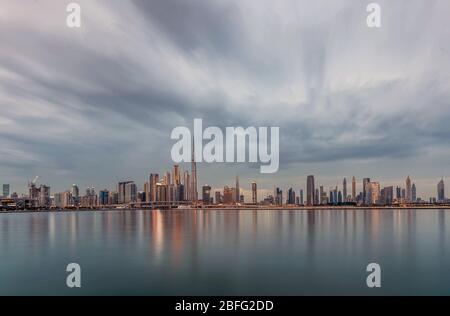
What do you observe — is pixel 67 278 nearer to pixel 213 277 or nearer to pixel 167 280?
pixel 167 280

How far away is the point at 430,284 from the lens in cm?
3244

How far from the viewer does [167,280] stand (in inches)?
1325
